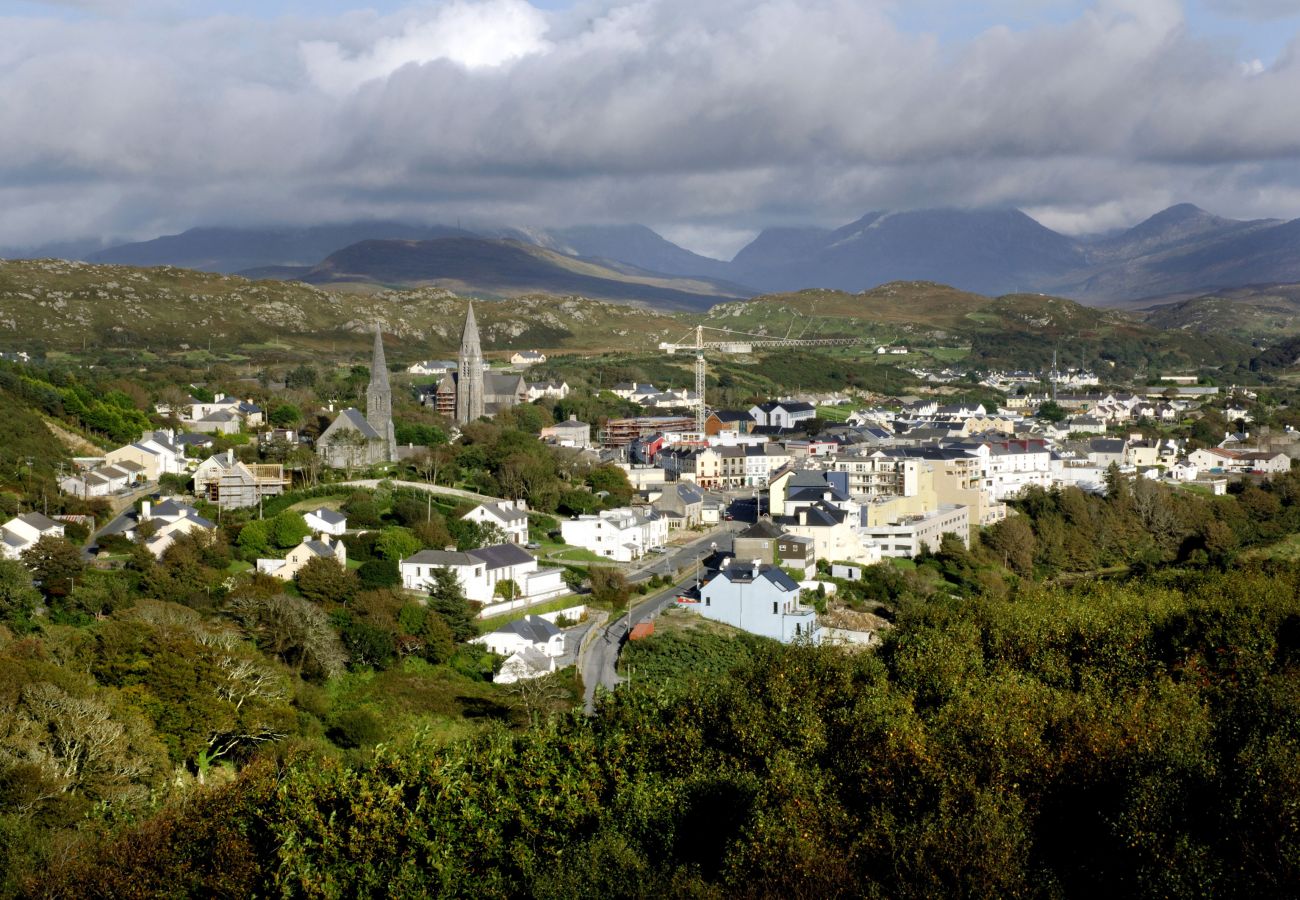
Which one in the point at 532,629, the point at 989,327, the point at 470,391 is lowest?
the point at 989,327

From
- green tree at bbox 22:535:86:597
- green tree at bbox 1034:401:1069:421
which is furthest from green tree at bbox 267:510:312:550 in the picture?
green tree at bbox 1034:401:1069:421

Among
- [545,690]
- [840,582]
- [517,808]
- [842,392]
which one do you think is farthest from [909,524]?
[842,392]

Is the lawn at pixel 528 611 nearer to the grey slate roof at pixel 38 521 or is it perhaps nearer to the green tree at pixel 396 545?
the green tree at pixel 396 545

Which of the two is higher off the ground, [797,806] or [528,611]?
[797,806]

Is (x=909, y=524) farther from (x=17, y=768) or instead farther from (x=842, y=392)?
(x=842, y=392)

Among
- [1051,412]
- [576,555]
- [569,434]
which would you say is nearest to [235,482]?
[576,555]

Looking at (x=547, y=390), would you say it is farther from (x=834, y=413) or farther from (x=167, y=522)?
(x=167, y=522)

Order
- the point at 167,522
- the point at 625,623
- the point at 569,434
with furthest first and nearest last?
1. the point at 569,434
2. the point at 167,522
3. the point at 625,623

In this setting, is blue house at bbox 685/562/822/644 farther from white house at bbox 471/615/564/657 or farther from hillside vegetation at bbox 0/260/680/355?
hillside vegetation at bbox 0/260/680/355
